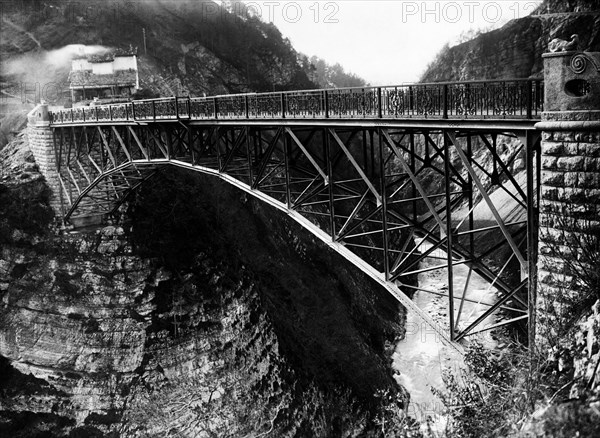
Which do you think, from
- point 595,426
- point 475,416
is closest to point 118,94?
point 475,416

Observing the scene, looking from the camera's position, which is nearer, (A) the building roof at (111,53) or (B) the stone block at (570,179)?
(B) the stone block at (570,179)

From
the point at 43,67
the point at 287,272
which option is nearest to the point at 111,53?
the point at 43,67

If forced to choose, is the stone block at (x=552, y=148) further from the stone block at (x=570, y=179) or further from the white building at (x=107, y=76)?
the white building at (x=107, y=76)

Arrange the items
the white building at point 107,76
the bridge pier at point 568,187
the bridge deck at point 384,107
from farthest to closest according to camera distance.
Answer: the white building at point 107,76 < the bridge deck at point 384,107 < the bridge pier at point 568,187

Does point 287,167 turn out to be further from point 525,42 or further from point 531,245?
point 525,42

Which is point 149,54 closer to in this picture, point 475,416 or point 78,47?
point 78,47

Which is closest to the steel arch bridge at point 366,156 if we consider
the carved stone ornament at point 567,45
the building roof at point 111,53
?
the carved stone ornament at point 567,45
